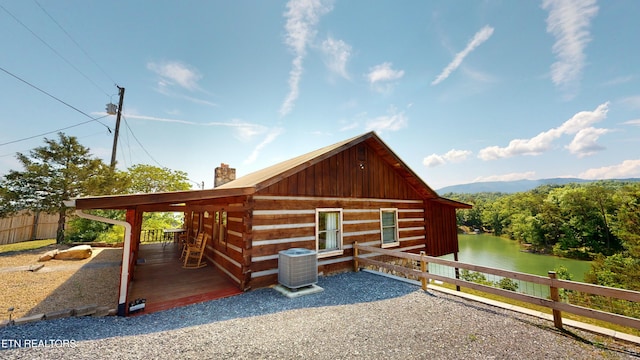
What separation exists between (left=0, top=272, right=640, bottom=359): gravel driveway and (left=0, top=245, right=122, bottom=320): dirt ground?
1.24 meters

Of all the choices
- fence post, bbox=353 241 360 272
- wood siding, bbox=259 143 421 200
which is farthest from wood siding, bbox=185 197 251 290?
fence post, bbox=353 241 360 272

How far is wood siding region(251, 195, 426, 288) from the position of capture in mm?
6121

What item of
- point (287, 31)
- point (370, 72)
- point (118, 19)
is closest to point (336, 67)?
point (370, 72)

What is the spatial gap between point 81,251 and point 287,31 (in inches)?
471

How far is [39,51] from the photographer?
913 cm

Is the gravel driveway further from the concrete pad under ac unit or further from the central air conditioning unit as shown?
the central air conditioning unit

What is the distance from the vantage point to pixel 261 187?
19.4 feet

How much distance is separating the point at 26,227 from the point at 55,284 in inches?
606

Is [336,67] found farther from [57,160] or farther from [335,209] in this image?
[57,160]

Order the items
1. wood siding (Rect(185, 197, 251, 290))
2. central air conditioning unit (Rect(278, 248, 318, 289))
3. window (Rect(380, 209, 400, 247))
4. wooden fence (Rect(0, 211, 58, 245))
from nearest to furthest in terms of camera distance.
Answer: central air conditioning unit (Rect(278, 248, 318, 289)) < wood siding (Rect(185, 197, 251, 290)) < window (Rect(380, 209, 400, 247)) < wooden fence (Rect(0, 211, 58, 245))

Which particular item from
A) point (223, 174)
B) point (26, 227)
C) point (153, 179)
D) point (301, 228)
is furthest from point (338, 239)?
point (153, 179)

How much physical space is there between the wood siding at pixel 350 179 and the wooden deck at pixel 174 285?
271 cm

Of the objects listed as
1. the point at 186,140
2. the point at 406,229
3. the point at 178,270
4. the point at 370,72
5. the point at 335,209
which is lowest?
the point at 178,270

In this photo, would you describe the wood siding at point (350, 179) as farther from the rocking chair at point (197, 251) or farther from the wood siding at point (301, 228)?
the rocking chair at point (197, 251)
